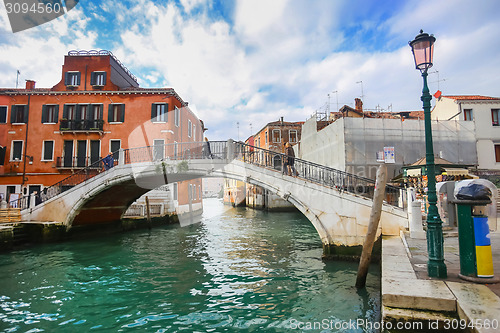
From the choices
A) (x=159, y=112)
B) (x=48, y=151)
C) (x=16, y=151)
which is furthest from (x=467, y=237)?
(x=16, y=151)

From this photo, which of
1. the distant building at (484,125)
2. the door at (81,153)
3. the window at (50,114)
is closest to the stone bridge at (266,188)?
the door at (81,153)

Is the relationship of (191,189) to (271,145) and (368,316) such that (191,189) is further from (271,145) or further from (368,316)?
(368,316)

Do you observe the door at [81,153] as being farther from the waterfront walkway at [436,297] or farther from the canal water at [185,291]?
the waterfront walkway at [436,297]

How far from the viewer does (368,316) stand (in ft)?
15.8

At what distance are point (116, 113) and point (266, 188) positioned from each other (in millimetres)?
13081

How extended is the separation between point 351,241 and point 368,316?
3605 mm

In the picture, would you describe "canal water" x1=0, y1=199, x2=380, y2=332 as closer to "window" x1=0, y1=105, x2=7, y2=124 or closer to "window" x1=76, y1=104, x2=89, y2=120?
"window" x1=76, y1=104, x2=89, y2=120

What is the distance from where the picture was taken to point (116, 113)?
18.3m

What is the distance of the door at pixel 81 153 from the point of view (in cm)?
1775

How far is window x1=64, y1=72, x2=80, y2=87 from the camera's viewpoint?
18.7 metres

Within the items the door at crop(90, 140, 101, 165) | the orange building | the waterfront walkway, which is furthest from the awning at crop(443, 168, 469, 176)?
the door at crop(90, 140, 101, 165)

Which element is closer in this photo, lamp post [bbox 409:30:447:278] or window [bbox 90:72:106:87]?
lamp post [bbox 409:30:447:278]

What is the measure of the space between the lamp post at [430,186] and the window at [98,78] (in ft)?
61.8

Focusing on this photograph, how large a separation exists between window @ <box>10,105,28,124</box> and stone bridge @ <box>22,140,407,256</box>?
8.27m
